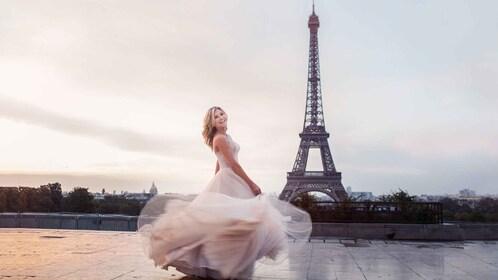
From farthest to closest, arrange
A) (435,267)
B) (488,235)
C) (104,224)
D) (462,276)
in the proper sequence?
(104,224), (488,235), (435,267), (462,276)

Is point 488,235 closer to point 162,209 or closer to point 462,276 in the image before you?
point 462,276

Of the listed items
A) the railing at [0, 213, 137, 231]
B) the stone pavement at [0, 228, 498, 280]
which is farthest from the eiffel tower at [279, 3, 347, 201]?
the stone pavement at [0, 228, 498, 280]

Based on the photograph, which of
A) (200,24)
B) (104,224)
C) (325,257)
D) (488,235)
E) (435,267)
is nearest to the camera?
(435,267)

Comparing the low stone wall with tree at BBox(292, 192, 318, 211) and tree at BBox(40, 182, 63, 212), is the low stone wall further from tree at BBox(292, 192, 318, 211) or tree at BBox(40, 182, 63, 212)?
tree at BBox(40, 182, 63, 212)

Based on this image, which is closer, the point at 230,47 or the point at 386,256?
the point at 386,256

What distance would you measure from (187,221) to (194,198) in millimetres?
682

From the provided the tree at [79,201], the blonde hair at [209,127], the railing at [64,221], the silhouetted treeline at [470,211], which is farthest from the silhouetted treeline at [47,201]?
the silhouetted treeline at [470,211]

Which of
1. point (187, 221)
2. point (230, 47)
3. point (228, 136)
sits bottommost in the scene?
point (187, 221)

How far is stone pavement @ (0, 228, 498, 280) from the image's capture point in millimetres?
7648

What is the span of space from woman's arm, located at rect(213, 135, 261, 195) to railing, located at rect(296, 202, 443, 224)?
33.6 ft

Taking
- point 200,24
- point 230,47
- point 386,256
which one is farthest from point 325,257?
point 230,47

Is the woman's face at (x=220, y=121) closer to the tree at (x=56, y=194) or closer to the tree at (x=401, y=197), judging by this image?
the tree at (x=401, y=197)

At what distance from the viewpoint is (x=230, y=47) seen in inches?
1187

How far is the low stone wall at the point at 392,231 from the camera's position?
50.8 ft
